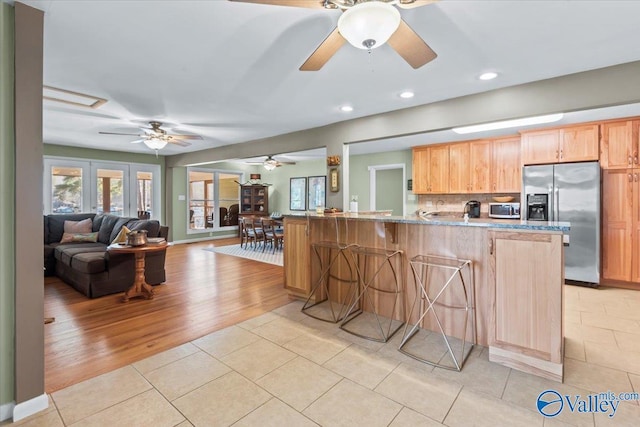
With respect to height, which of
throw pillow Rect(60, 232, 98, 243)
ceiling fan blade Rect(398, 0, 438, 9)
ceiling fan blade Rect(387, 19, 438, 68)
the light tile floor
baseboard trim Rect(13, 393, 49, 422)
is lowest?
the light tile floor

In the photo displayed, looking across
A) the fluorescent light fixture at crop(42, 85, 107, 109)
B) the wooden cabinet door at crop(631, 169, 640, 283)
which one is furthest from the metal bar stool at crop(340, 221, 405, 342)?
the wooden cabinet door at crop(631, 169, 640, 283)

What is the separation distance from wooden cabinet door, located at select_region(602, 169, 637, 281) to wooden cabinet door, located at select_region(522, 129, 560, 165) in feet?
2.29

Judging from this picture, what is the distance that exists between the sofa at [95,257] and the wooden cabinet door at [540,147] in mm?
5785

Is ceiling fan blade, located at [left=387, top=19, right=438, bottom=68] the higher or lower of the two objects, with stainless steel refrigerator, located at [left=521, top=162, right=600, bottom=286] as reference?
higher

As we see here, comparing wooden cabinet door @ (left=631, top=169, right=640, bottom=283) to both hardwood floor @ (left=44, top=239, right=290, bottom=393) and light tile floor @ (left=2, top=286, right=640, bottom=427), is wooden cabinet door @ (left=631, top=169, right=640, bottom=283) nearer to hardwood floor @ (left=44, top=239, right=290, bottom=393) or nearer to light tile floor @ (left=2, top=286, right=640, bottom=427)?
light tile floor @ (left=2, top=286, right=640, bottom=427)

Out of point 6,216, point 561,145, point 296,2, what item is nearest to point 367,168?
point 561,145

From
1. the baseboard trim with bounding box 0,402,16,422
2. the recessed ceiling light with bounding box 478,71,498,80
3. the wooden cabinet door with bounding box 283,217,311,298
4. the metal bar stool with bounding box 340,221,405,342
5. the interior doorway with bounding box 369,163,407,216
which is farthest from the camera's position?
the interior doorway with bounding box 369,163,407,216

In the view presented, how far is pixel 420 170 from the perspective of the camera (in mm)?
6078

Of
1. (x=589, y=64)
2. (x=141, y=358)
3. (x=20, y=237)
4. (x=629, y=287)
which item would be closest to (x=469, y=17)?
(x=589, y=64)

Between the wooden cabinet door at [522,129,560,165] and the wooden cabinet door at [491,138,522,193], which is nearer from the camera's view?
the wooden cabinet door at [522,129,560,165]

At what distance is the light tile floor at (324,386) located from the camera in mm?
1700

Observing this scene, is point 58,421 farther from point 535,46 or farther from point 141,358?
point 535,46

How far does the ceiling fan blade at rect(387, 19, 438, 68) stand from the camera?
1.70 m

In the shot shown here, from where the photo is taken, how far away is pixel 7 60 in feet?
5.57
